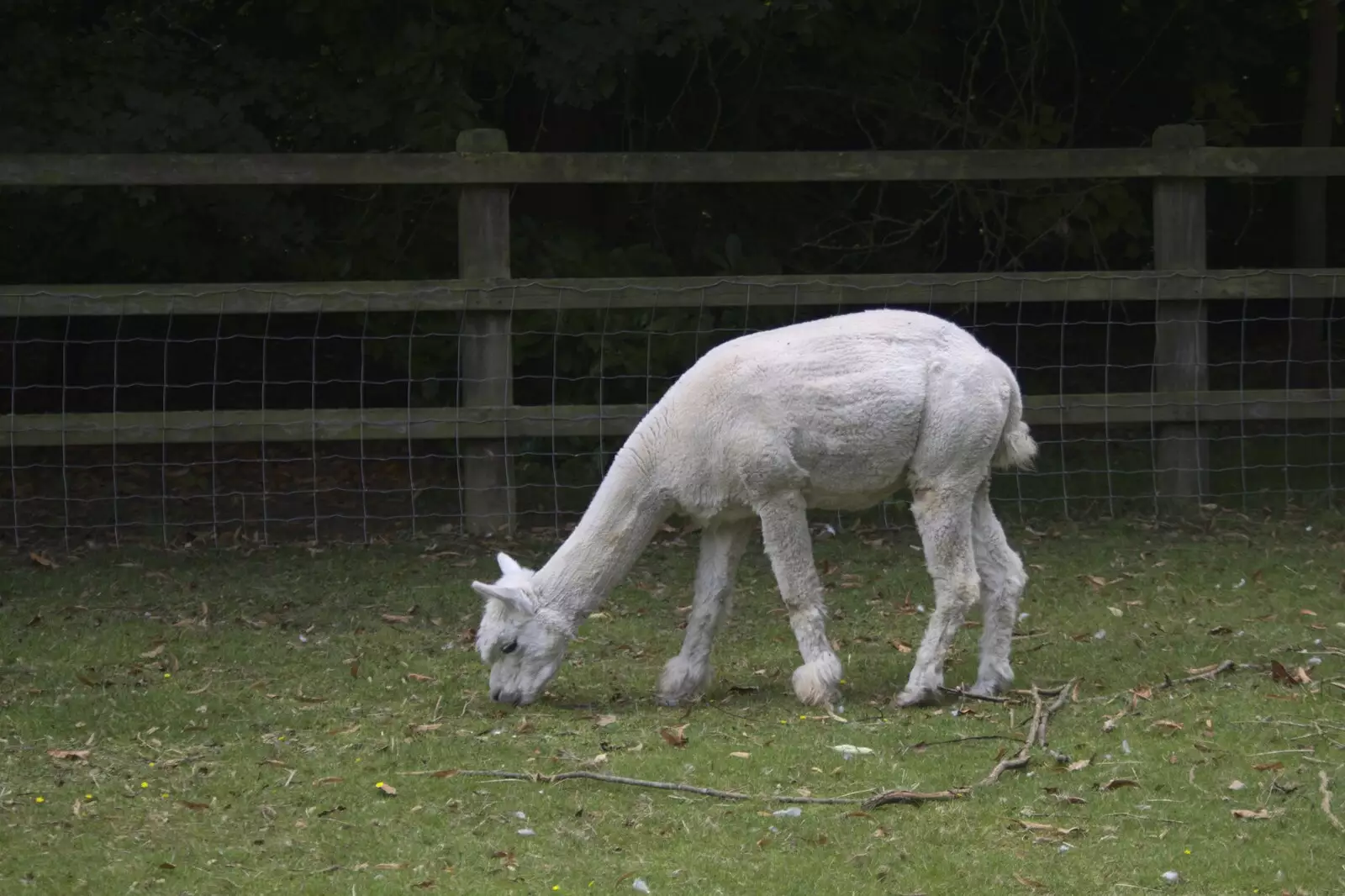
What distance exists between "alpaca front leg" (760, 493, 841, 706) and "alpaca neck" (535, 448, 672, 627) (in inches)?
18.1

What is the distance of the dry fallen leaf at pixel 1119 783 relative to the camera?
216 inches

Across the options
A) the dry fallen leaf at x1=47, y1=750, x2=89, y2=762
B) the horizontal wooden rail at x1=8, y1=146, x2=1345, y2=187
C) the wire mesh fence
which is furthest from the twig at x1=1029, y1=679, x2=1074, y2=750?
the horizontal wooden rail at x1=8, y1=146, x2=1345, y2=187

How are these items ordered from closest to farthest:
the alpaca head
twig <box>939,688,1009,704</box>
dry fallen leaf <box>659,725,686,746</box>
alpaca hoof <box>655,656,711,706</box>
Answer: dry fallen leaf <box>659,725,686,746</box>
twig <box>939,688,1009,704</box>
the alpaca head
alpaca hoof <box>655,656,711,706</box>

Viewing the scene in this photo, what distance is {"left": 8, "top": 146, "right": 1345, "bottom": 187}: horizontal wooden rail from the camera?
9.62 meters

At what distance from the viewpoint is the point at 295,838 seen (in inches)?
205

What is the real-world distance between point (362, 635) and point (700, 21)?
4.11 meters

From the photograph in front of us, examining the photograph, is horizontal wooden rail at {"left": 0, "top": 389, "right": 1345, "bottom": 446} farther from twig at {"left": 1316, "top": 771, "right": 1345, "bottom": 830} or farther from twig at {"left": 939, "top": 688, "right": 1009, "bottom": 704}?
twig at {"left": 1316, "top": 771, "right": 1345, "bottom": 830}

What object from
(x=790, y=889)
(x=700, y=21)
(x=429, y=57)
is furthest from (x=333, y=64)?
(x=790, y=889)

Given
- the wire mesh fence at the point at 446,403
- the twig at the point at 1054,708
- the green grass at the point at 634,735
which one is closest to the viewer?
the green grass at the point at 634,735

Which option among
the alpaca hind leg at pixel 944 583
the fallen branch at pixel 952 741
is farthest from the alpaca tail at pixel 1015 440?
the fallen branch at pixel 952 741

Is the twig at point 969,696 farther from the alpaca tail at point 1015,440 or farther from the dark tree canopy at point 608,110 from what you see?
the dark tree canopy at point 608,110

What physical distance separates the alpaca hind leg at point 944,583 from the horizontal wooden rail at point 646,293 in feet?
10.9

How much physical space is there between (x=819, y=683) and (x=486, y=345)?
3973mm

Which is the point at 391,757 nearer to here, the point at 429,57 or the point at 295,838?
the point at 295,838
